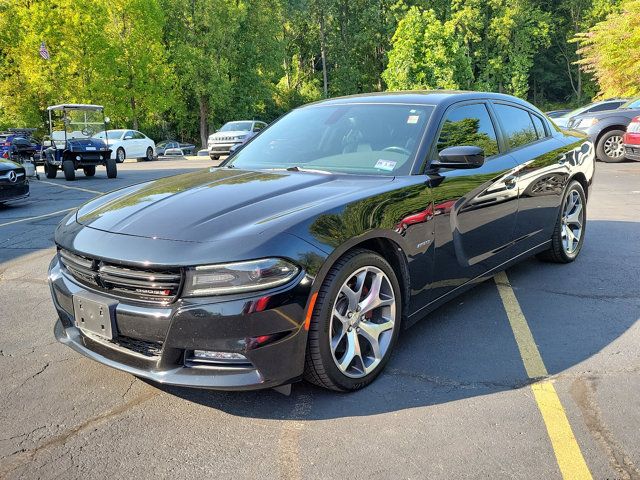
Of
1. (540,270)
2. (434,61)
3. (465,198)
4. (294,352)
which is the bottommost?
(540,270)

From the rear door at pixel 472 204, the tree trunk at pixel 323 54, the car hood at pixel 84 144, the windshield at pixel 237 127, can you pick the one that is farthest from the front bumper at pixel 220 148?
the tree trunk at pixel 323 54

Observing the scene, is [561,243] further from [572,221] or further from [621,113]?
[621,113]

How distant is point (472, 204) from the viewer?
369 centimetres

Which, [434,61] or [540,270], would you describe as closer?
[540,270]

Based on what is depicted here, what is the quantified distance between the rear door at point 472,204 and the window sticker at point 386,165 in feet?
0.86

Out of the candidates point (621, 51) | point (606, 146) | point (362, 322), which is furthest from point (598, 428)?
point (621, 51)

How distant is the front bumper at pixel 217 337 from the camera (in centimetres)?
247

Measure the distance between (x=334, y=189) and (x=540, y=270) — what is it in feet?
9.17

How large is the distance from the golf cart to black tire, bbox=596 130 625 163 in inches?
511

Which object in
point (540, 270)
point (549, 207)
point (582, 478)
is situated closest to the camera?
point (582, 478)

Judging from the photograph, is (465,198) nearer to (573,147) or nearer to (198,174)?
(198,174)

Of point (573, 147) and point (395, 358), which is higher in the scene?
point (573, 147)

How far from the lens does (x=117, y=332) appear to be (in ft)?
8.57

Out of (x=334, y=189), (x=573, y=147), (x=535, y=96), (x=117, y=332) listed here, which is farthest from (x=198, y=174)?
(x=535, y=96)
